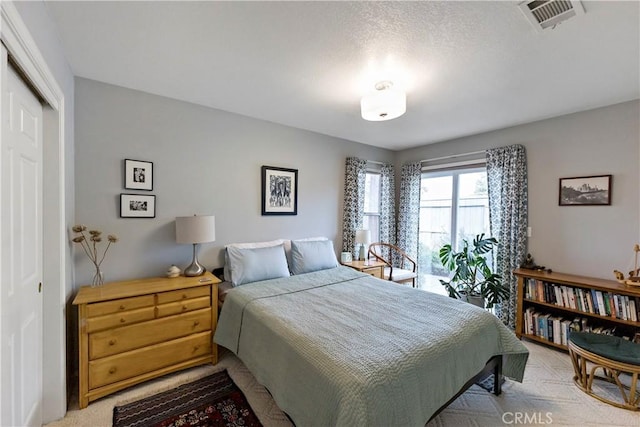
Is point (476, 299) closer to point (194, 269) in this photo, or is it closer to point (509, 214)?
point (509, 214)

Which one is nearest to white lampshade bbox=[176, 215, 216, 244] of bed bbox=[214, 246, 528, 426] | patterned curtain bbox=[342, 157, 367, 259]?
bed bbox=[214, 246, 528, 426]

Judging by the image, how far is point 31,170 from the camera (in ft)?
4.92

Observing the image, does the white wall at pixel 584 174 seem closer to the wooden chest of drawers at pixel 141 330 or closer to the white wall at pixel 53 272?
the wooden chest of drawers at pixel 141 330

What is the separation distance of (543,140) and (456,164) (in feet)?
3.37

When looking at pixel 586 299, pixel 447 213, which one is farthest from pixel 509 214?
pixel 586 299

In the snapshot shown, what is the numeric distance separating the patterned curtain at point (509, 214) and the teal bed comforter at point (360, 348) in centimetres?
151

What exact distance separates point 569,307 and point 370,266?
2.09m

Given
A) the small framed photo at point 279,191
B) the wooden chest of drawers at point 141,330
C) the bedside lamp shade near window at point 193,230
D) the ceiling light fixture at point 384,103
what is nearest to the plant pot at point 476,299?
the small framed photo at point 279,191

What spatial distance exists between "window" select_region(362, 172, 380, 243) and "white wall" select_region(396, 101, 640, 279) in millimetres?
1846

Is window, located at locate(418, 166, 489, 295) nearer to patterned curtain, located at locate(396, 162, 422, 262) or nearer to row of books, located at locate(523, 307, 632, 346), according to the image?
patterned curtain, located at locate(396, 162, 422, 262)

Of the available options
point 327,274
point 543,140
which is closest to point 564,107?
point 543,140

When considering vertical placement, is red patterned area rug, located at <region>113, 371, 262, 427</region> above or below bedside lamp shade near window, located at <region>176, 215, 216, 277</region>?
below

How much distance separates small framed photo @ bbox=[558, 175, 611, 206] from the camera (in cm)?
271

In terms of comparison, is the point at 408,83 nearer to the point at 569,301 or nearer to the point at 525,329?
the point at 569,301
